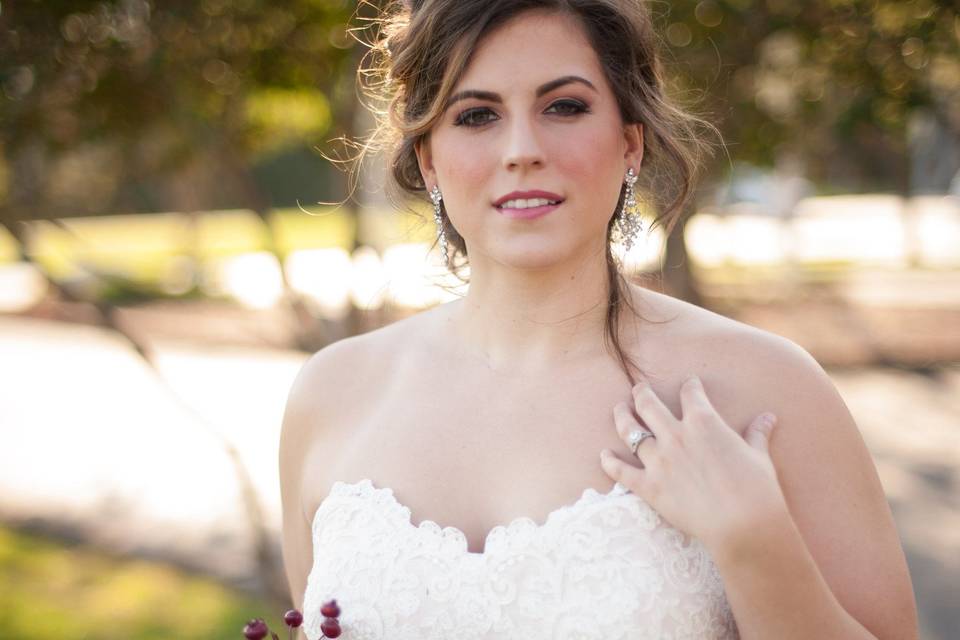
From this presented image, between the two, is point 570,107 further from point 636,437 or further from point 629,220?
point 636,437

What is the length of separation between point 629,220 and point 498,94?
53 cm

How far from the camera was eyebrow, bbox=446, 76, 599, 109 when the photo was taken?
2.33m

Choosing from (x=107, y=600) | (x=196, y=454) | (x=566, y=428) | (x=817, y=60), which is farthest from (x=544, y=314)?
(x=196, y=454)

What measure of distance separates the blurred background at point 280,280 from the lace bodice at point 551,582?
100cm

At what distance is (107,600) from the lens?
661cm

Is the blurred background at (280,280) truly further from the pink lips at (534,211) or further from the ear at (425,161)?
the pink lips at (534,211)

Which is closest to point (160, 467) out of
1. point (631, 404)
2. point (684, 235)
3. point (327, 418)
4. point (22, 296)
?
point (684, 235)

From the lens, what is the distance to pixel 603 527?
2.25m

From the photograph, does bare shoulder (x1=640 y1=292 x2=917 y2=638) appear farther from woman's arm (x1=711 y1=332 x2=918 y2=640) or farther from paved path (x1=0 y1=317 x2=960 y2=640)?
paved path (x1=0 y1=317 x2=960 y2=640)

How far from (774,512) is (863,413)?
A: 27.3 ft

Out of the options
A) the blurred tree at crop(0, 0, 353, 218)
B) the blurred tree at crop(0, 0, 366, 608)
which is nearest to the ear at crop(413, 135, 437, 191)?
the blurred tree at crop(0, 0, 366, 608)

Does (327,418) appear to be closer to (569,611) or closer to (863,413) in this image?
(569,611)

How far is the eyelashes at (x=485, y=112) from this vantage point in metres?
2.35

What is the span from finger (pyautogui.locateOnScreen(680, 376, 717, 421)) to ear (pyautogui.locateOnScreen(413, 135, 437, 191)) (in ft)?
2.73
